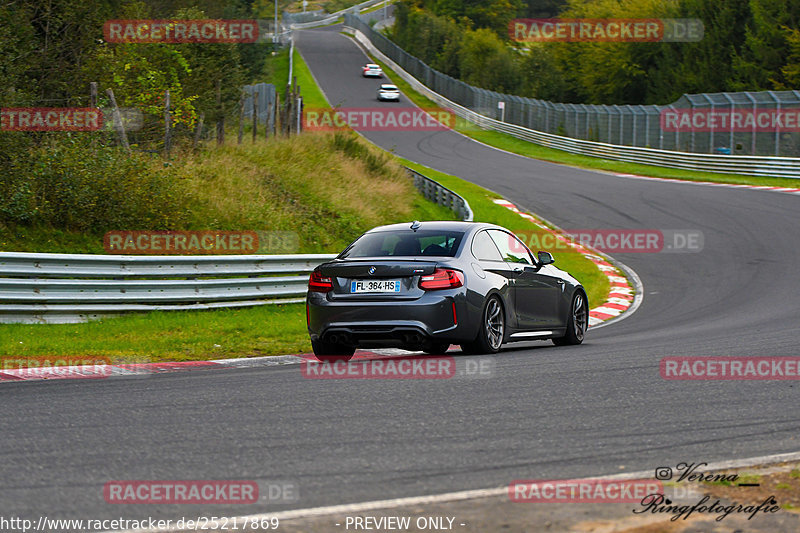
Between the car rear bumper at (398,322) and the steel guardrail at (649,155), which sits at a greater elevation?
the car rear bumper at (398,322)

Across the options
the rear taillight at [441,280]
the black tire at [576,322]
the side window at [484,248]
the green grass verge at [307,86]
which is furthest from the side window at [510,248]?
the green grass verge at [307,86]

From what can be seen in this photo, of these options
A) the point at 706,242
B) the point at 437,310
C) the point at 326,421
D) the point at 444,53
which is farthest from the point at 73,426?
the point at 444,53

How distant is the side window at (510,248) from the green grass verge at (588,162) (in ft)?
89.3

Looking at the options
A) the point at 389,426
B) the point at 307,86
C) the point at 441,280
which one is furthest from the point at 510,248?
the point at 307,86

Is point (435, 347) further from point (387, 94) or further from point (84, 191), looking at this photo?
point (387, 94)

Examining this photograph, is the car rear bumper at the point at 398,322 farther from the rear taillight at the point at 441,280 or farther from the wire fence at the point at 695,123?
the wire fence at the point at 695,123

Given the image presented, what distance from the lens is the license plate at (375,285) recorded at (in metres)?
9.93

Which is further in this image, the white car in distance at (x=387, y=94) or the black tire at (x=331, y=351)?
the white car in distance at (x=387, y=94)

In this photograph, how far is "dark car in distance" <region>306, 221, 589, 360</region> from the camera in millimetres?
9844

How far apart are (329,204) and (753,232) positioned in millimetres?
12044

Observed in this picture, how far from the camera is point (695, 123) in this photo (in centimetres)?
4428

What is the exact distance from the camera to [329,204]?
71.6ft

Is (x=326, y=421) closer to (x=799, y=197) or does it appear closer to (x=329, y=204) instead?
(x=329, y=204)

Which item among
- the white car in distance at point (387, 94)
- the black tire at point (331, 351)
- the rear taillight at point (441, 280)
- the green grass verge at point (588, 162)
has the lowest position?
the white car in distance at point (387, 94)
